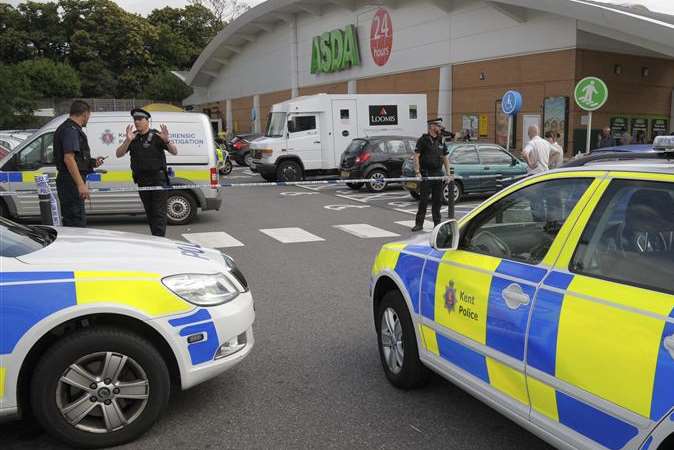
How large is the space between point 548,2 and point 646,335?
62.4 feet

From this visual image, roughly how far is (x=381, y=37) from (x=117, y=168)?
2039cm

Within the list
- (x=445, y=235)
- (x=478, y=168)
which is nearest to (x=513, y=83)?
(x=478, y=168)

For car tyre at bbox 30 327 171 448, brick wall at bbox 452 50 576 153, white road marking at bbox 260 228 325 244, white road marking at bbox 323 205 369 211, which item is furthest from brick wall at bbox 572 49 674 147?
car tyre at bbox 30 327 171 448

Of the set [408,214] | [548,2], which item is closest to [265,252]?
[408,214]

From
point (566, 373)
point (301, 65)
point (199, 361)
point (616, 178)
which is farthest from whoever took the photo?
point (301, 65)

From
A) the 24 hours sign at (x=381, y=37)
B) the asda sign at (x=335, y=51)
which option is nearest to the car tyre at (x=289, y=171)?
the 24 hours sign at (x=381, y=37)

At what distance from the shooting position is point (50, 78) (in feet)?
189

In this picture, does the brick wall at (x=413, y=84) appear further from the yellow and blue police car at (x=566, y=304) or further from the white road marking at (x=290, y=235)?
the yellow and blue police car at (x=566, y=304)

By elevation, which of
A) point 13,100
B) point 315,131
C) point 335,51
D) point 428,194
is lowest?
point 428,194

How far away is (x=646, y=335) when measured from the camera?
2.14 m

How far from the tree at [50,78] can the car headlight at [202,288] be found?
5975 cm

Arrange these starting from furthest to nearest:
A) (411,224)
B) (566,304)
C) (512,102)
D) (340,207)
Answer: (512,102) < (340,207) < (411,224) < (566,304)

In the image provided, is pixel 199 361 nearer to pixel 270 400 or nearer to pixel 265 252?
pixel 270 400

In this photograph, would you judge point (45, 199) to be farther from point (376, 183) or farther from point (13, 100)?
point (13, 100)
